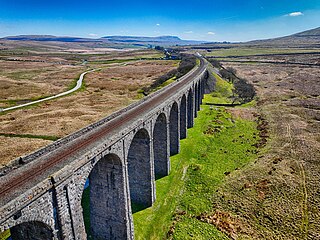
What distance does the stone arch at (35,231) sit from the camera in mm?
18370

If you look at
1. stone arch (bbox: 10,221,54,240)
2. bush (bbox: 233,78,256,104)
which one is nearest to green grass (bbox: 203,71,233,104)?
bush (bbox: 233,78,256,104)

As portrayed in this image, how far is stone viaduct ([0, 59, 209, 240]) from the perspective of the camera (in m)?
17.3

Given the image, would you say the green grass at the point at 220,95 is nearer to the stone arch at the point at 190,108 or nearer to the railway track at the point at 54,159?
the stone arch at the point at 190,108

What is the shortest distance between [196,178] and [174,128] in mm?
11157

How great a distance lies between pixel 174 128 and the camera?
156 ft

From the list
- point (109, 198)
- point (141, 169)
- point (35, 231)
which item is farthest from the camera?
point (141, 169)

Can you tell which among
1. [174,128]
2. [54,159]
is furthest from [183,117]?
[54,159]

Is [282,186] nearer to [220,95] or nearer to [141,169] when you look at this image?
[141,169]

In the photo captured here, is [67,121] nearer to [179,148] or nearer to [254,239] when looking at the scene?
[179,148]

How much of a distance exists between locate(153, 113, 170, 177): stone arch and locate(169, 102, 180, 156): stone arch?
7.12 meters

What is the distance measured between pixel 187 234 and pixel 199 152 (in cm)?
2201

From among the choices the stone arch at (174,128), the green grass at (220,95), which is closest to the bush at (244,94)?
the green grass at (220,95)

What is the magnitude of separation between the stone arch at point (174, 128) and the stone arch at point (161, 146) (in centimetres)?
712

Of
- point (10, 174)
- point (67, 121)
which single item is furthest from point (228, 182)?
point (67, 121)
